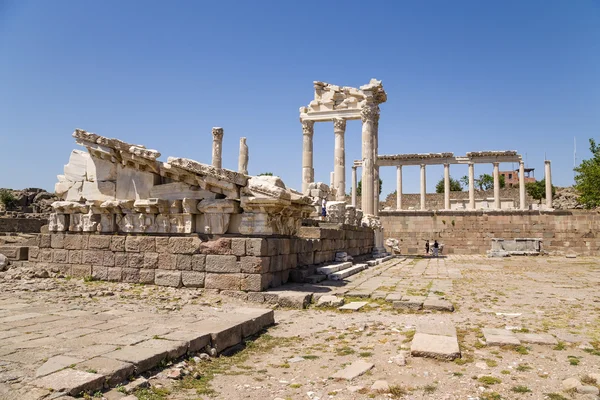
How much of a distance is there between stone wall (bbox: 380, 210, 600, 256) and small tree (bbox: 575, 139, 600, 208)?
2.44 m

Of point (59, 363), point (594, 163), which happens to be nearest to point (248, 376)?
point (59, 363)

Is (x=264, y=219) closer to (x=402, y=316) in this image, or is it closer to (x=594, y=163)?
(x=402, y=316)

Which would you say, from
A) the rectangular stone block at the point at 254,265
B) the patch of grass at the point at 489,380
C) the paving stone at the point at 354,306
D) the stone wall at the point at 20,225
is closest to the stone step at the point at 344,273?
the paving stone at the point at 354,306

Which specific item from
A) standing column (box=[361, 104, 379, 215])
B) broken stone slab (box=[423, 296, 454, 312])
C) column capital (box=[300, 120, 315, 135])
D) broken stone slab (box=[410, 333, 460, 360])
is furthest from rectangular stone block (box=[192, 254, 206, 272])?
column capital (box=[300, 120, 315, 135])

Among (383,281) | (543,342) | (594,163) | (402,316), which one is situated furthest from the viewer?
(594,163)

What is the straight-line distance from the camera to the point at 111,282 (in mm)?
9398

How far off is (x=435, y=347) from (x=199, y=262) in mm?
4981

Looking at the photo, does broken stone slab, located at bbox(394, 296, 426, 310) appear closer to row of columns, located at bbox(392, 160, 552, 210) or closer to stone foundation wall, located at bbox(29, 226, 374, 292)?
stone foundation wall, located at bbox(29, 226, 374, 292)

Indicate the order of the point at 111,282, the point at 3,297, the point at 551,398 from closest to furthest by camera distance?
1. the point at 551,398
2. the point at 3,297
3. the point at 111,282

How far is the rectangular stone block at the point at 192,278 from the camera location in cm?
843

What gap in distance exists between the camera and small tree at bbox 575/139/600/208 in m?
26.9

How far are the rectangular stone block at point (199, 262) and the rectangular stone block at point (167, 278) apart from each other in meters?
0.38

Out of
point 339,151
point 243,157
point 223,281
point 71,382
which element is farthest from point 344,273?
point 243,157

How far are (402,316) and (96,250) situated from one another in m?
6.64
